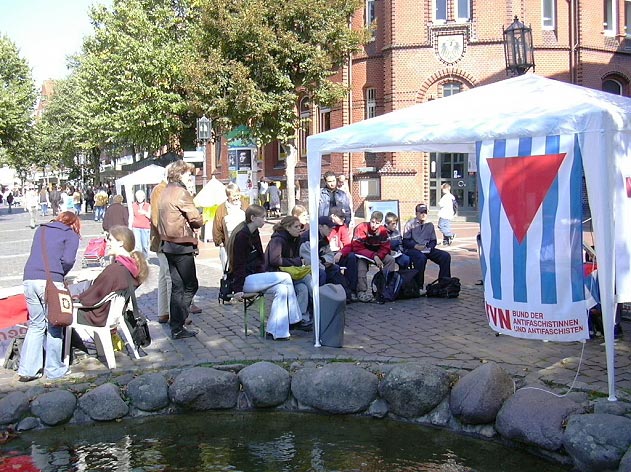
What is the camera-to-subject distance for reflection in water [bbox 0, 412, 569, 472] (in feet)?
16.8

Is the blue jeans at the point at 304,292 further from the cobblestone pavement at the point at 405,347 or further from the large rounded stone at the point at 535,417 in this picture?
the large rounded stone at the point at 535,417

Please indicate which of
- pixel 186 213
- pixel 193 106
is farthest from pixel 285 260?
pixel 193 106

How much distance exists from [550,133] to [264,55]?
18422 mm

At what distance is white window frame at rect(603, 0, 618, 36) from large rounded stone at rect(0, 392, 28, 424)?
91.9 ft

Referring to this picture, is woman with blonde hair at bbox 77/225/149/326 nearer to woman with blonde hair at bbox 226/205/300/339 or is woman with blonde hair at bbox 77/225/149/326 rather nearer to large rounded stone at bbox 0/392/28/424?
large rounded stone at bbox 0/392/28/424

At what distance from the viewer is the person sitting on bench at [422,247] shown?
10141 millimetres

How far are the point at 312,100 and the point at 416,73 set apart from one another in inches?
191

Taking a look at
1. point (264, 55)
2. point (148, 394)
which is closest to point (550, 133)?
point (148, 394)

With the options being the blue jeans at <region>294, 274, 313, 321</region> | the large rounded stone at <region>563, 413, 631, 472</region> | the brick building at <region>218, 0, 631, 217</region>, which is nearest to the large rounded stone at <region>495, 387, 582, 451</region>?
the large rounded stone at <region>563, 413, 631, 472</region>

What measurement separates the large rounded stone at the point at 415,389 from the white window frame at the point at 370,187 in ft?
70.8

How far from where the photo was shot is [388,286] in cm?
982

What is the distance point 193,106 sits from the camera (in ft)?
75.5

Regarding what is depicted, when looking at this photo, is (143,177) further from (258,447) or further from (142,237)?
(258,447)

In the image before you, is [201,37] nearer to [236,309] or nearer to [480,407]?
[236,309]
